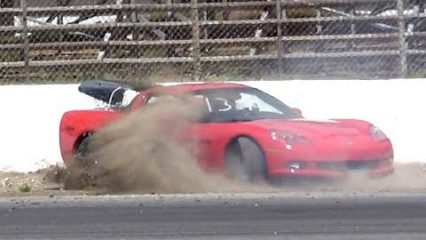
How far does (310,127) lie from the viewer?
1401 cm

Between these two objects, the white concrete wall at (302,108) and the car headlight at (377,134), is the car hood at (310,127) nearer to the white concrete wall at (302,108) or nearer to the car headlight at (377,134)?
the car headlight at (377,134)

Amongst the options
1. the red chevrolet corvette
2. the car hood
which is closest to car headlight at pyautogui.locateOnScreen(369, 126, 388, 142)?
the red chevrolet corvette

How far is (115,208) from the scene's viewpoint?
492 inches

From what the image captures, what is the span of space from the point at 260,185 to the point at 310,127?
88 cm

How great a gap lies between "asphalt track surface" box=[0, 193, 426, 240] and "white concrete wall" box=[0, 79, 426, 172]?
1991 millimetres

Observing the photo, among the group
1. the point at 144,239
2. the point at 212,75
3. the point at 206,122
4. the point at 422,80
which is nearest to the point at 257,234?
the point at 144,239

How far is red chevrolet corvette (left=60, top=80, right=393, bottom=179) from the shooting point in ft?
44.8

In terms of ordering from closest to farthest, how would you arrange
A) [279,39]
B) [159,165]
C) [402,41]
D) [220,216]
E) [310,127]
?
1. [220,216]
2. [310,127]
3. [159,165]
4. [402,41]
5. [279,39]

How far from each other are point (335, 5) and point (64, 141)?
204 inches

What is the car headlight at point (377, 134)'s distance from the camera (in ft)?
46.3

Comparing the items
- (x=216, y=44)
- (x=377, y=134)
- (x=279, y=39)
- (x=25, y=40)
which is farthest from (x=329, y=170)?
(x=25, y=40)

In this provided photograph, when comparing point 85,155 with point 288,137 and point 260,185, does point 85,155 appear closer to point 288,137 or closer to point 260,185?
point 260,185

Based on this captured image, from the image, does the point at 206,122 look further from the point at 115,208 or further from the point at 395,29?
the point at 395,29

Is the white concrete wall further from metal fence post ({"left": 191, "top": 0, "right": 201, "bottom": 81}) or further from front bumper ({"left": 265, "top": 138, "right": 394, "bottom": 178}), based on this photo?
front bumper ({"left": 265, "top": 138, "right": 394, "bottom": 178})
